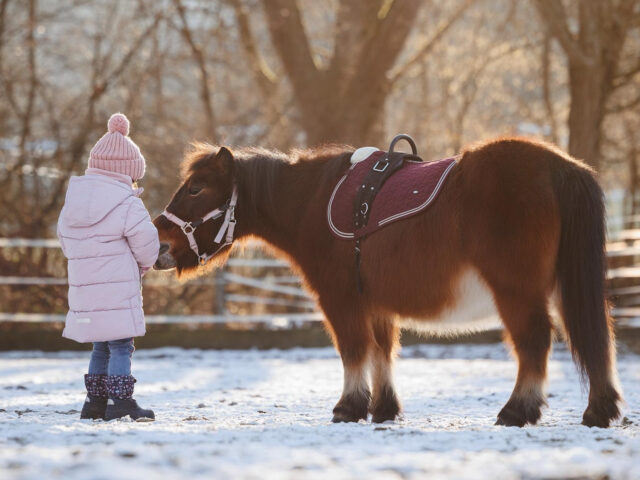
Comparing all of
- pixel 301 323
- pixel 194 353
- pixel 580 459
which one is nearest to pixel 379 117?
pixel 301 323

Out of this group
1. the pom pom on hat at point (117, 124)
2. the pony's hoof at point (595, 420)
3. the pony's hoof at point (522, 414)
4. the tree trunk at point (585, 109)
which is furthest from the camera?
the tree trunk at point (585, 109)

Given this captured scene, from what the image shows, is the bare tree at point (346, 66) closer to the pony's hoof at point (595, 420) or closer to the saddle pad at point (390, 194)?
the saddle pad at point (390, 194)

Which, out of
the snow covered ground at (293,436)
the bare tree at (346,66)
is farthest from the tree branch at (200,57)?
the snow covered ground at (293,436)

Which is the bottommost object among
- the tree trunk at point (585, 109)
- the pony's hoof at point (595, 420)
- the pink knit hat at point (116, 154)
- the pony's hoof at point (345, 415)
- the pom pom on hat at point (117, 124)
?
the pony's hoof at point (345, 415)

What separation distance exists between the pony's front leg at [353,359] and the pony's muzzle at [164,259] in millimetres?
1140

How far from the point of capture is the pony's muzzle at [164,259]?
236 inches

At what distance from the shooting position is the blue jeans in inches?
217

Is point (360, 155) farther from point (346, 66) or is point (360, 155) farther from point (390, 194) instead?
point (346, 66)

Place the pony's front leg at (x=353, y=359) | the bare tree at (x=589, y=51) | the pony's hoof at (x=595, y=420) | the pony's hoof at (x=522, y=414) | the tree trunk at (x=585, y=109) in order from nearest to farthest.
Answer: the pony's hoof at (x=595, y=420) < the pony's hoof at (x=522, y=414) < the pony's front leg at (x=353, y=359) < the bare tree at (x=589, y=51) < the tree trunk at (x=585, y=109)

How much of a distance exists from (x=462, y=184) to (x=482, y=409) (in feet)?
6.98

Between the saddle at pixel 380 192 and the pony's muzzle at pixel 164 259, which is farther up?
the saddle at pixel 380 192

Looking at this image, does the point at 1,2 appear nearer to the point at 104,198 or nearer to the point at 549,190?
the point at 104,198

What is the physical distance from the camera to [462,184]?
208 inches

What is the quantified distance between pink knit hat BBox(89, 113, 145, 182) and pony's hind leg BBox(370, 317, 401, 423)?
6.05 feet
